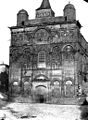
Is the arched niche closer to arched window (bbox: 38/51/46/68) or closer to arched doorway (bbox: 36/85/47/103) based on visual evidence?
arched doorway (bbox: 36/85/47/103)

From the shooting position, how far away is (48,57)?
32188mm

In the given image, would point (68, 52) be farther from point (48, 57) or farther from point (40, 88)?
point (40, 88)

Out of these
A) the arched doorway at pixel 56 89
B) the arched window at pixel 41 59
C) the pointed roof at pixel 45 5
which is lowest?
the arched doorway at pixel 56 89

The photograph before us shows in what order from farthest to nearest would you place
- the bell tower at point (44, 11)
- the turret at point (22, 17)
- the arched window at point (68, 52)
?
the turret at point (22, 17)
the bell tower at point (44, 11)
the arched window at point (68, 52)

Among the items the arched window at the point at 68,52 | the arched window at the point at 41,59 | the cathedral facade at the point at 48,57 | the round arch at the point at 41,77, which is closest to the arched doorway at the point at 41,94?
the cathedral facade at the point at 48,57

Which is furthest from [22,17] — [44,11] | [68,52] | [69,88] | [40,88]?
[69,88]

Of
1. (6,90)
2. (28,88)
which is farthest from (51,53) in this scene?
(6,90)

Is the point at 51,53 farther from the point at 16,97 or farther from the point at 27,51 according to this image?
the point at 16,97

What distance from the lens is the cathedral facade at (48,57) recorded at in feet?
102

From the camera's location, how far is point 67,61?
103 ft

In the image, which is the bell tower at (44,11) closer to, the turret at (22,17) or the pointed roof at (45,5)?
the pointed roof at (45,5)

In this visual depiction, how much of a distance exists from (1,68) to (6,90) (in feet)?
12.2

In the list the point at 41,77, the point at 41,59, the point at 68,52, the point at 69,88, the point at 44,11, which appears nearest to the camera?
the point at 69,88

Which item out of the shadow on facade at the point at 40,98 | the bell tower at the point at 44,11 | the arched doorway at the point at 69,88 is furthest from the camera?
the bell tower at the point at 44,11
